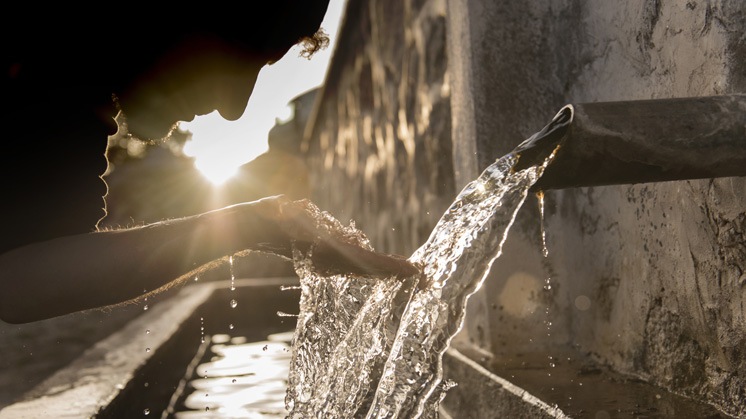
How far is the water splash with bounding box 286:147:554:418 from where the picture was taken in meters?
1.55

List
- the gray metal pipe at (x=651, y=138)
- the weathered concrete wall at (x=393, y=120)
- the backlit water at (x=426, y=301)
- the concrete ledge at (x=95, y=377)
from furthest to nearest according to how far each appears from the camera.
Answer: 1. the weathered concrete wall at (x=393, y=120)
2. the concrete ledge at (x=95, y=377)
3. the backlit water at (x=426, y=301)
4. the gray metal pipe at (x=651, y=138)

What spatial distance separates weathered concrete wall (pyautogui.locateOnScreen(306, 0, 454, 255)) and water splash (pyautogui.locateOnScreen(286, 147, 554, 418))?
150 cm

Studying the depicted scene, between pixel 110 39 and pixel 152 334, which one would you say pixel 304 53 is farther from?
pixel 152 334

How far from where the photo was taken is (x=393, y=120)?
475 centimetres

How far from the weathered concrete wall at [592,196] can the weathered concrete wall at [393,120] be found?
2cm

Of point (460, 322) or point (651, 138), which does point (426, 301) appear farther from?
point (651, 138)

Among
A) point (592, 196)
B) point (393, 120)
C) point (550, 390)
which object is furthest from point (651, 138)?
point (393, 120)

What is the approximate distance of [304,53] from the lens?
7.19ft

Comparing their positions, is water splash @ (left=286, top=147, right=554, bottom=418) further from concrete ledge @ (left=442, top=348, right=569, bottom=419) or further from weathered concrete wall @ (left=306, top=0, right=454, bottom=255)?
weathered concrete wall @ (left=306, top=0, right=454, bottom=255)

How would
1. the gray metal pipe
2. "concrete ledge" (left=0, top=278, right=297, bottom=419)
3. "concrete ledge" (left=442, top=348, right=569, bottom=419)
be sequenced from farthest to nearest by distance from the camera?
"concrete ledge" (left=0, top=278, right=297, bottom=419) → "concrete ledge" (left=442, top=348, right=569, bottom=419) → the gray metal pipe

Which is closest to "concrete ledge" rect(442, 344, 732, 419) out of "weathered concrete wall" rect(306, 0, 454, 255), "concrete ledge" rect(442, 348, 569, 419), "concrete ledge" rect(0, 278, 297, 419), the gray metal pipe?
"concrete ledge" rect(442, 348, 569, 419)

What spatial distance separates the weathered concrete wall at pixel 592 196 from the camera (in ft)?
5.39

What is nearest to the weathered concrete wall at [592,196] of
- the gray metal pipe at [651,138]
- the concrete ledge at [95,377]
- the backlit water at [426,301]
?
the gray metal pipe at [651,138]

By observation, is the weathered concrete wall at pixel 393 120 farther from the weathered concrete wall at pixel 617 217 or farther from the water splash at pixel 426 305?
the water splash at pixel 426 305
